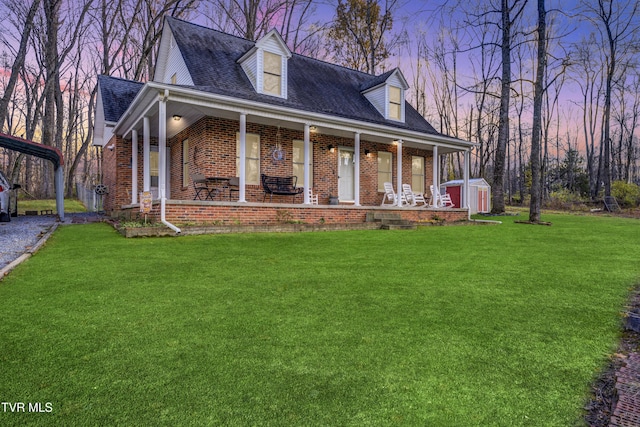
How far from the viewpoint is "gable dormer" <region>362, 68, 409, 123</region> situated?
14.8 metres

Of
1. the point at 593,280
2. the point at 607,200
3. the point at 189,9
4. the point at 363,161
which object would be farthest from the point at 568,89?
the point at 593,280

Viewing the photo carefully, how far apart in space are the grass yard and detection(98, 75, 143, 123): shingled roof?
10.2 m

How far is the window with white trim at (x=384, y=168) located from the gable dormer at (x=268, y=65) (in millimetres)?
4660

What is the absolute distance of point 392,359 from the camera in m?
2.12

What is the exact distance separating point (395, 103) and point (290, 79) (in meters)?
4.57

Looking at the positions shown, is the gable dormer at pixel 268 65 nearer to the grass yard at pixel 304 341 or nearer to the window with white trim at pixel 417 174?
the window with white trim at pixel 417 174

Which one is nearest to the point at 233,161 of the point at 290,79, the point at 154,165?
the point at 154,165

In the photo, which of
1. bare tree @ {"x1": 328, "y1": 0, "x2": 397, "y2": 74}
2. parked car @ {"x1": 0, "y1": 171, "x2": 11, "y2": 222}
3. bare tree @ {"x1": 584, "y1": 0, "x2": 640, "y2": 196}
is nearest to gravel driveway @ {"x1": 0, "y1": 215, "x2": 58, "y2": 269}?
parked car @ {"x1": 0, "y1": 171, "x2": 11, "y2": 222}

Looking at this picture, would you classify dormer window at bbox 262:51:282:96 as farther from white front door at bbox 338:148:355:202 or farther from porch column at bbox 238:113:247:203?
white front door at bbox 338:148:355:202

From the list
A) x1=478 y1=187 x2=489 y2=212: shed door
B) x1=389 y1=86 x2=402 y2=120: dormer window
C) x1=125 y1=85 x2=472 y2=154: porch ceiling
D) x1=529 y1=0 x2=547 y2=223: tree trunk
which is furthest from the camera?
x1=478 y1=187 x2=489 y2=212: shed door

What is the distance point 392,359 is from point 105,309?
2305 mm

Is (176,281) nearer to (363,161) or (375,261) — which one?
(375,261)

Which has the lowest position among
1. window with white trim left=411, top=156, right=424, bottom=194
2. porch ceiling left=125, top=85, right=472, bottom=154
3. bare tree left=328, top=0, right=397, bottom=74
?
window with white trim left=411, top=156, right=424, bottom=194

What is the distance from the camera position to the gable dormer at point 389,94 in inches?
583
